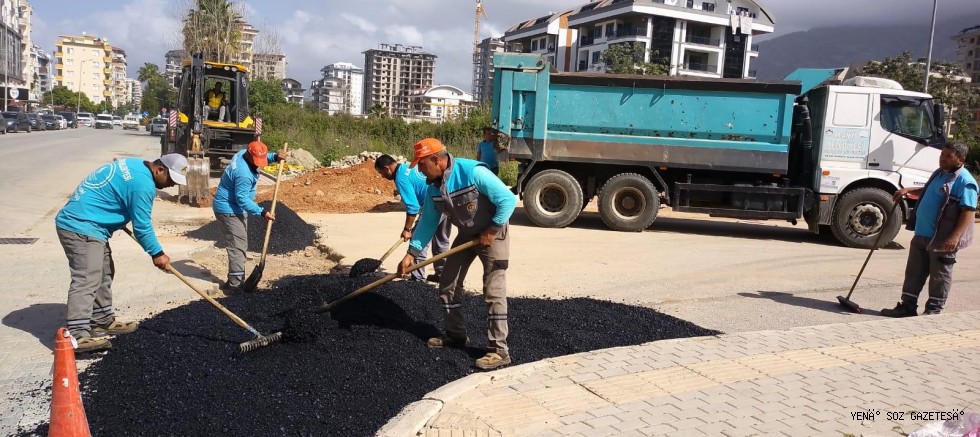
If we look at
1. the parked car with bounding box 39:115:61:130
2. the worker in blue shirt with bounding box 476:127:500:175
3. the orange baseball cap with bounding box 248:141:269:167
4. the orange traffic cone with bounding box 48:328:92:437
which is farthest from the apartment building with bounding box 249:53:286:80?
the orange traffic cone with bounding box 48:328:92:437

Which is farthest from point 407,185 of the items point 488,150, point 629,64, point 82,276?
point 629,64

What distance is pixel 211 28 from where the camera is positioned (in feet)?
118

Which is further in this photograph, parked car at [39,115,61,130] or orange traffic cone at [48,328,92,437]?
parked car at [39,115,61,130]

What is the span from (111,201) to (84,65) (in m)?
146

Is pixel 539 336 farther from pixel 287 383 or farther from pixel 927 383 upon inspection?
pixel 927 383

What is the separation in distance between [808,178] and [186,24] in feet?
112

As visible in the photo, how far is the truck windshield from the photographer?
1059 cm

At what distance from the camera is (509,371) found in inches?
171

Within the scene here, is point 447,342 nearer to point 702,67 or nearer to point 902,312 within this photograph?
point 902,312

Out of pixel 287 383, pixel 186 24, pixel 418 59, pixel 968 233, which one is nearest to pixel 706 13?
pixel 186 24

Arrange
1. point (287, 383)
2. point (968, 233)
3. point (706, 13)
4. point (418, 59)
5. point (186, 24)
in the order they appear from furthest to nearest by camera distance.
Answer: point (418, 59) < point (706, 13) < point (186, 24) < point (968, 233) < point (287, 383)

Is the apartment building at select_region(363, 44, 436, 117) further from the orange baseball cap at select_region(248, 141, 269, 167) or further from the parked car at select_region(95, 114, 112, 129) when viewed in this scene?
the orange baseball cap at select_region(248, 141, 269, 167)

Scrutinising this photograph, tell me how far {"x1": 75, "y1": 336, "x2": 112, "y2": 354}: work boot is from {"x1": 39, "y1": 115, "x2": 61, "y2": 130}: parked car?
50577 millimetres

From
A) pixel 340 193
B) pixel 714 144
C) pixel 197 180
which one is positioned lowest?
pixel 340 193
